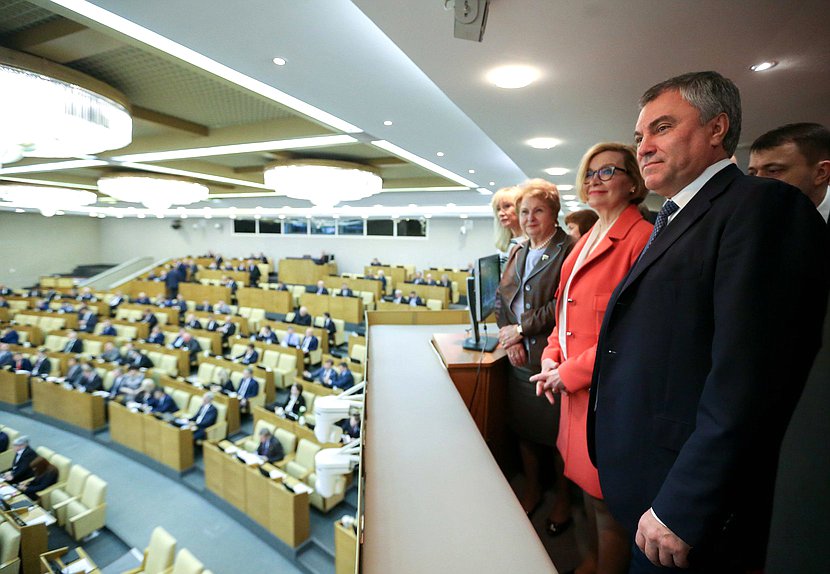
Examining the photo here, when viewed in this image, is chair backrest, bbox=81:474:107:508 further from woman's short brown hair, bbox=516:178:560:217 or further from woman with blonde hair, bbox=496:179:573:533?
woman's short brown hair, bbox=516:178:560:217

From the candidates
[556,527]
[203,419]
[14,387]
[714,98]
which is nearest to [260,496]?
[203,419]

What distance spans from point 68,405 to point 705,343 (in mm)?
10741

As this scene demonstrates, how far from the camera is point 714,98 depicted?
3.08 feet

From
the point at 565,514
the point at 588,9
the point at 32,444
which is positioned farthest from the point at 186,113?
the point at 32,444

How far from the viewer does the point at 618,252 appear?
53.3 inches

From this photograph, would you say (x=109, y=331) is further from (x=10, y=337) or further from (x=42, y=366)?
(x=42, y=366)

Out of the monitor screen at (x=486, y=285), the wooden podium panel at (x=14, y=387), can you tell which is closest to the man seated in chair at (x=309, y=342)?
the wooden podium panel at (x=14, y=387)

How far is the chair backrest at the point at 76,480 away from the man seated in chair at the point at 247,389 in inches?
99.5

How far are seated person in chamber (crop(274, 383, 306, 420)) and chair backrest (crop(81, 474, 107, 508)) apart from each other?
2.49 meters

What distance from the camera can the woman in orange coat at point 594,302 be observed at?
52.1 inches

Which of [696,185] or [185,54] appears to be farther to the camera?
[185,54]

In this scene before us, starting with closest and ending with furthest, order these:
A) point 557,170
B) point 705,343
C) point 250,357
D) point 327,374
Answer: point 705,343 → point 557,170 → point 327,374 → point 250,357

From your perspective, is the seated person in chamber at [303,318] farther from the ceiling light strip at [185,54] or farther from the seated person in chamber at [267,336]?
the ceiling light strip at [185,54]

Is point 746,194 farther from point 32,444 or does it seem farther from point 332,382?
point 32,444
